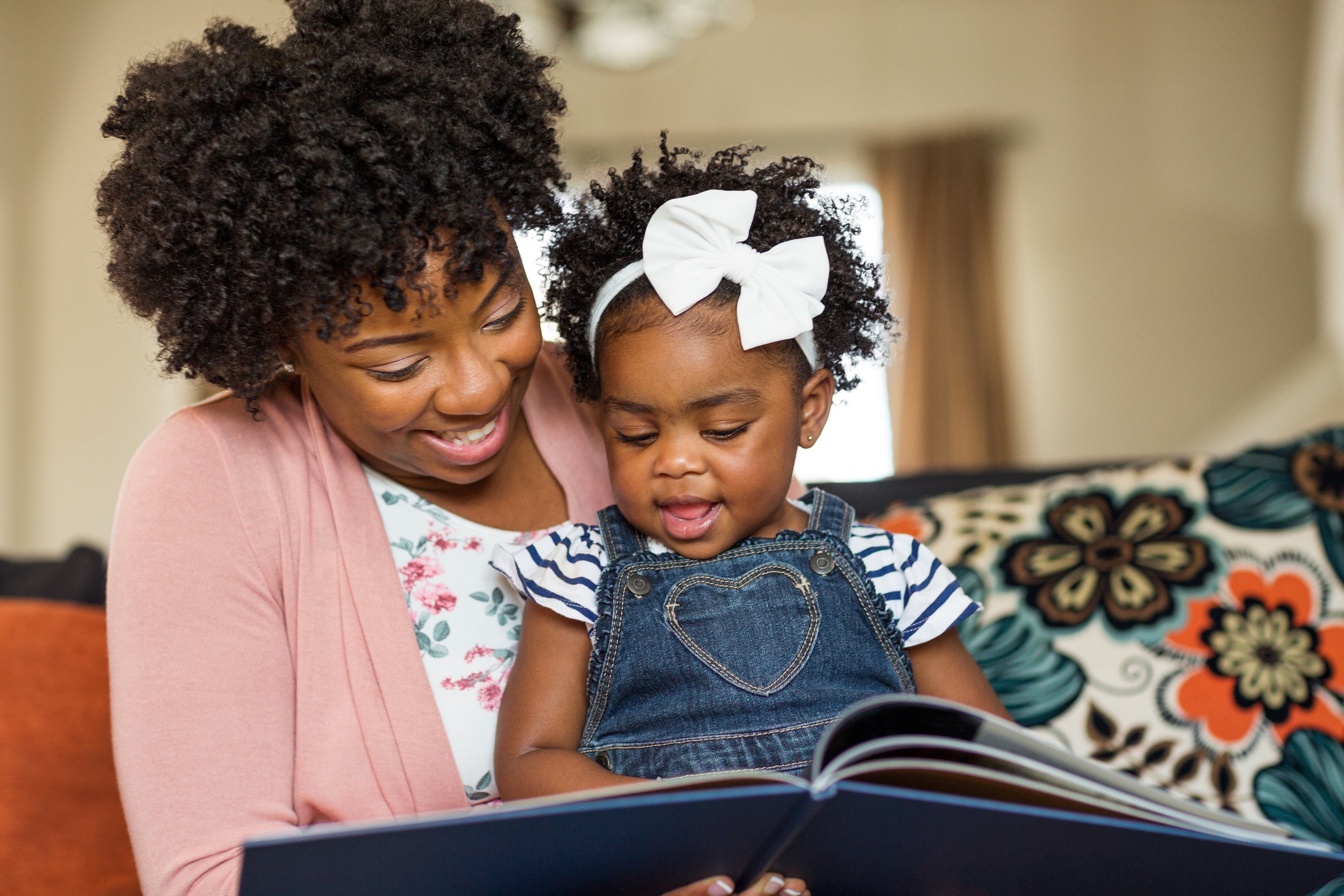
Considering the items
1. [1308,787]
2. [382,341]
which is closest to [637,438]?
[382,341]

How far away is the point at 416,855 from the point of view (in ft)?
2.71

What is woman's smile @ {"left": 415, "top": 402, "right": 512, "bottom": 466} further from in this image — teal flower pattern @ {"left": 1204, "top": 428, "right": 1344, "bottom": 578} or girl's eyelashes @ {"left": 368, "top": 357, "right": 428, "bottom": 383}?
teal flower pattern @ {"left": 1204, "top": 428, "right": 1344, "bottom": 578}

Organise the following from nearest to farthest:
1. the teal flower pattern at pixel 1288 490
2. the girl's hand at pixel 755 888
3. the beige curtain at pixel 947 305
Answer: the girl's hand at pixel 755 888 → the teal flower pattern at pixel 1288 490 → the beige curtain at pixel 947 305

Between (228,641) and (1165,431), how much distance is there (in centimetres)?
569

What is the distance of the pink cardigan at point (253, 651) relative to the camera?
3.70ft

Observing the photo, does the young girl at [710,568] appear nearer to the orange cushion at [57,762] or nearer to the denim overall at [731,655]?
the denim overall at [731,655]

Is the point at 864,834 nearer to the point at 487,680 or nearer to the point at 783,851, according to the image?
the point at 783,851

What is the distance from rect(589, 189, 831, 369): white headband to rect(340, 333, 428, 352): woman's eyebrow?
26cm

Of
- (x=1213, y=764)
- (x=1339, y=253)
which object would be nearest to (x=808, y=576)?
(x=1213, y=764)

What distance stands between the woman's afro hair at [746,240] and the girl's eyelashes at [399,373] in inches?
8.7

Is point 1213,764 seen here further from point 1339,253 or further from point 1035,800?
point 1339,253

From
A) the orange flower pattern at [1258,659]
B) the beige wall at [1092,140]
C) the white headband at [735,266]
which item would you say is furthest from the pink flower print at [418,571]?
the beige wall at [1092,140]

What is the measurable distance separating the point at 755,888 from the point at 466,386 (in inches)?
22.8

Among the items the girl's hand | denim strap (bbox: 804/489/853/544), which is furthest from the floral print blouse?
the girl's hand
